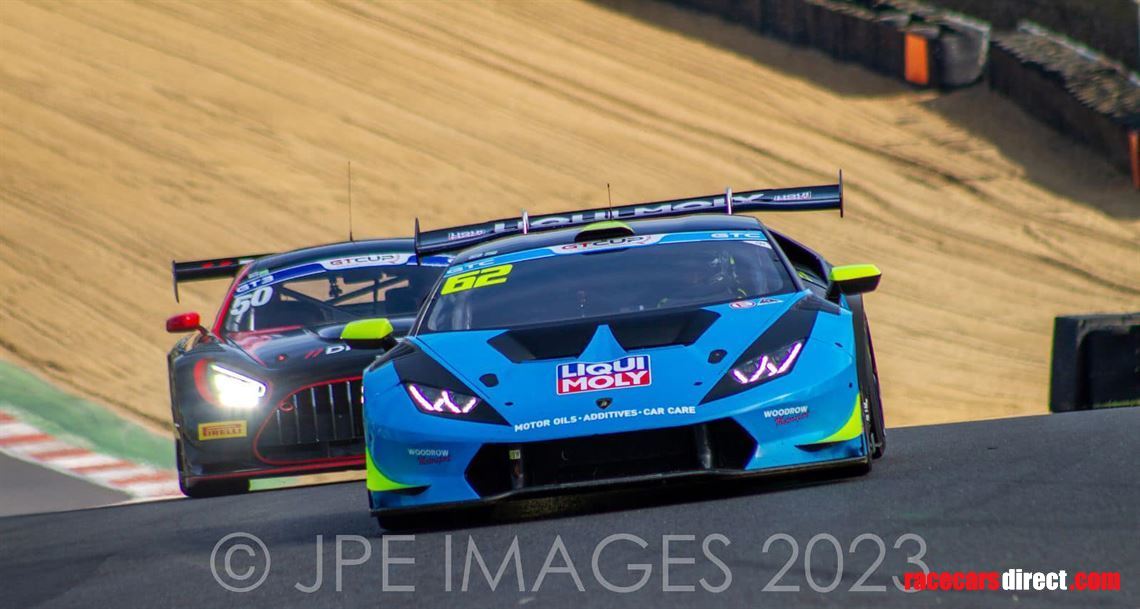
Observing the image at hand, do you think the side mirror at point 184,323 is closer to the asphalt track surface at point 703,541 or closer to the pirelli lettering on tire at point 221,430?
the pirelli lettering on tire at point 221,430

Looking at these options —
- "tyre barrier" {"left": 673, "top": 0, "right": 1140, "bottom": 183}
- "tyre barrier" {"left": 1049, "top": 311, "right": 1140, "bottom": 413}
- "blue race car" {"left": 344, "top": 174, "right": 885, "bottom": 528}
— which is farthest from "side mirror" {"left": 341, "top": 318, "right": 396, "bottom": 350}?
"tyre barrier" {"left": 673, "top": 0, "right": 1140, "bottom": 183}

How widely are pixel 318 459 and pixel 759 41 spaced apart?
780 inches

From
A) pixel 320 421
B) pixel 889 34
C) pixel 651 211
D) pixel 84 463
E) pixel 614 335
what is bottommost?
pixel 84 463

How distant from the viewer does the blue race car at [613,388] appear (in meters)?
6.32

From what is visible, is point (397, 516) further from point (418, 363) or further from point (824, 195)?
point (824, 195)

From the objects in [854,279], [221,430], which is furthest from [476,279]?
[221,430]

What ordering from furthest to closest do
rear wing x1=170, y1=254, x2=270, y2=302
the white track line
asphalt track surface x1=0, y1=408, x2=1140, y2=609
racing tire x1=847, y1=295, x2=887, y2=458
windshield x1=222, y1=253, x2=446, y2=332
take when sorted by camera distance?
the white track line → rear wing x1=170, y1=254, x2=270, y2=302 → windshield x1=222, y1=253, x2=446, y2=332 → racing tire x1=847, y1=295, x2=887, y2=458 → asphalt track surface x1=0, y1=408, x2=1140, y2=609

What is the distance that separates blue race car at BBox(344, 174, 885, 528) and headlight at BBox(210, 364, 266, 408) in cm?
213

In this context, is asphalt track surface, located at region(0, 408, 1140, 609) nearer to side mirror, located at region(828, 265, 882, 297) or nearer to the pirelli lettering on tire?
side mirror, located at region(828, 265, 882, 297)

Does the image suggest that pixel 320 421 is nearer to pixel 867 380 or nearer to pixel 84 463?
pixel 867 380

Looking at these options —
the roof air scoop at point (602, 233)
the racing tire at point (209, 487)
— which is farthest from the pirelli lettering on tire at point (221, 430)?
the roof air scoop at point (602, 233)

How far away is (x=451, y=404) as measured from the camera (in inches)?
257

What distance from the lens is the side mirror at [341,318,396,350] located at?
24.4 ft

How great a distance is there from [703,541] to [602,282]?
2.02m
